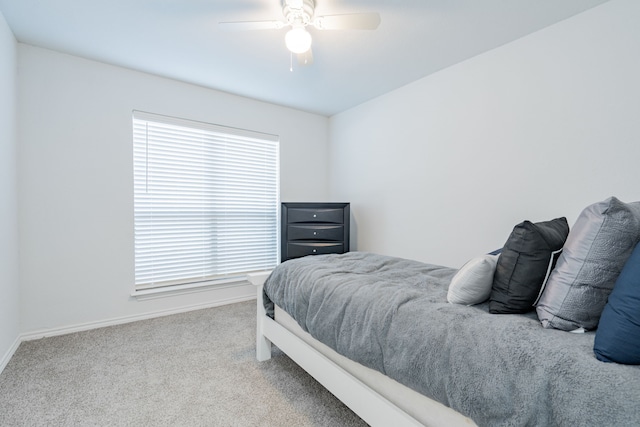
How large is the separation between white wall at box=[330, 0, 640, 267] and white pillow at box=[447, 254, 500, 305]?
50.7 inches

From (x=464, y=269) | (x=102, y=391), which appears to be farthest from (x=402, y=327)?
(x=102, y=391)

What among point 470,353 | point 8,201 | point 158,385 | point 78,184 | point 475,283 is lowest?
point 158,385

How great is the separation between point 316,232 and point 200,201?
1.36m

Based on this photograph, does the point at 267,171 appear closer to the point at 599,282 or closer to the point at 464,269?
the point at 464,269

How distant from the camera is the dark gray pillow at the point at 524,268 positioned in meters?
1.16

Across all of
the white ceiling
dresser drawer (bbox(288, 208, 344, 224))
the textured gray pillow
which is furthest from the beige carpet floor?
the white ceiling

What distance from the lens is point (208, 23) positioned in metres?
2.16

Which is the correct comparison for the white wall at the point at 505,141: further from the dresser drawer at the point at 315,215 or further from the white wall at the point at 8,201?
the white wall at the point at 8,201

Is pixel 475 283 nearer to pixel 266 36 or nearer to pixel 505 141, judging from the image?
pixel 505 141

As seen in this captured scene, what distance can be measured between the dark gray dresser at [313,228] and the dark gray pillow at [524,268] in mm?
2317

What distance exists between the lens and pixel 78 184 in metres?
2.67

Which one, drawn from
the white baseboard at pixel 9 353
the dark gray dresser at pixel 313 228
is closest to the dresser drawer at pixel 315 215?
the dark gray dresser at pixel 313 228

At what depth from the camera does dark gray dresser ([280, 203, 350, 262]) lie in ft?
11.4

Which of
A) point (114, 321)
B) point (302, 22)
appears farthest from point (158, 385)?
point (302, 22)
